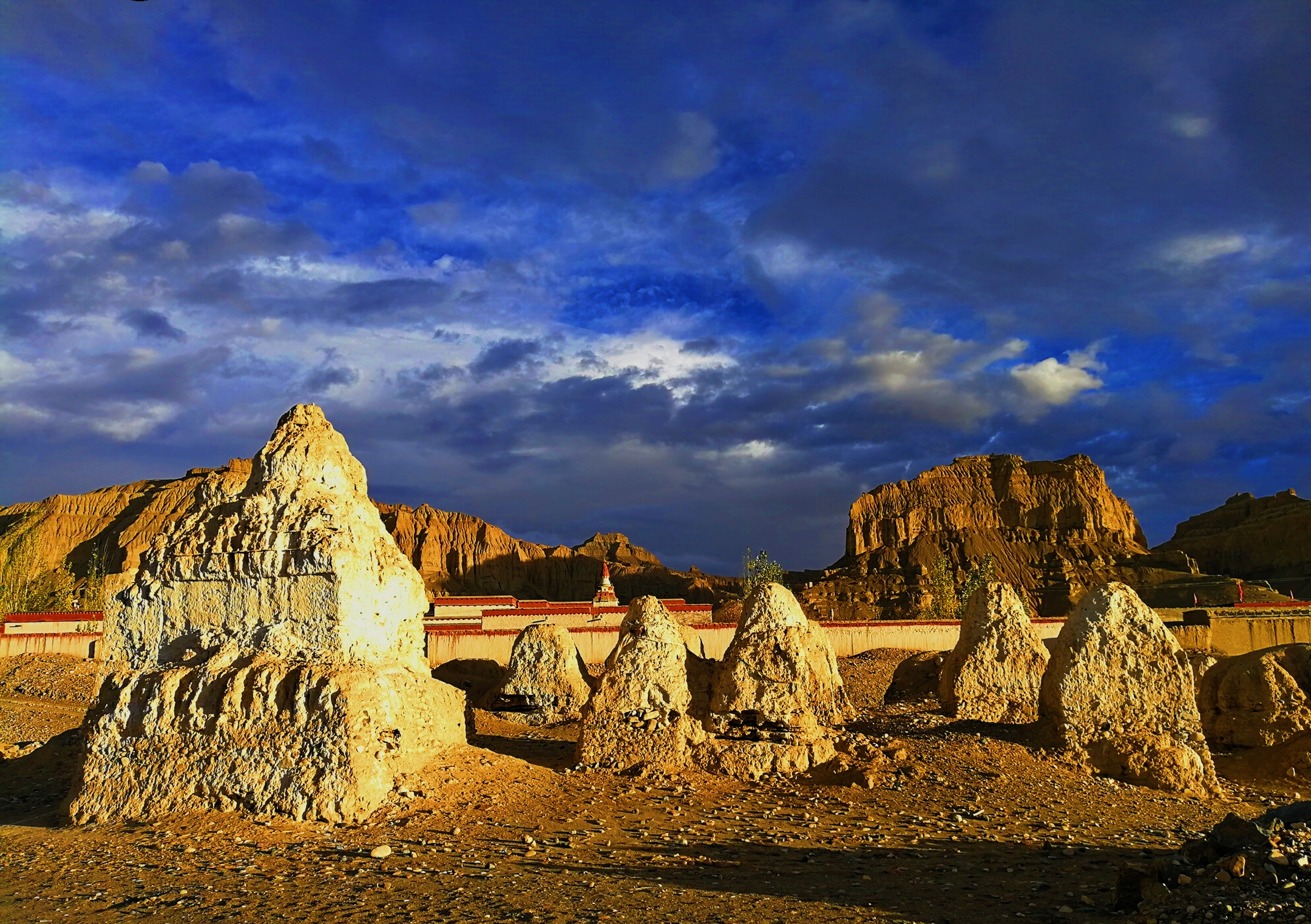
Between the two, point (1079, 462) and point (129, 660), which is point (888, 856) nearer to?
point (129, 660)

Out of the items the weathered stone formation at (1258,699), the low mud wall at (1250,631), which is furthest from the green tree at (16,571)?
the low mud wall at (1250,631)

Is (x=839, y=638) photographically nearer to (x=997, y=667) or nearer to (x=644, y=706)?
(x=997, y=667)

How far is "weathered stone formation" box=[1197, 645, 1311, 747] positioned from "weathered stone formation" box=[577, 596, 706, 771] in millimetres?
9449

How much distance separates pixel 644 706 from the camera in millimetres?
12711

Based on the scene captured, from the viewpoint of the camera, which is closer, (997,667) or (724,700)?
(724,700)

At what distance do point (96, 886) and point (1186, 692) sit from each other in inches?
536

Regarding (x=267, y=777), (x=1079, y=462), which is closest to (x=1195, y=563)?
(x=1079, y=462)

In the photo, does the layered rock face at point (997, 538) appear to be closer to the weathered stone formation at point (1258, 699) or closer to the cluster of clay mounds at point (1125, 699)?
the weathered stone formation at point (1258, 699)

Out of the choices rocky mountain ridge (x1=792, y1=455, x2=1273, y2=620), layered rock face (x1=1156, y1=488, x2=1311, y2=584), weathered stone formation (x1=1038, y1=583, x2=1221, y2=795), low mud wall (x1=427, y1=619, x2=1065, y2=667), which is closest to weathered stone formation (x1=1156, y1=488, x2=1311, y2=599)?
layered rock face (x1=1156, y1=488, x2=1311, y2=584)

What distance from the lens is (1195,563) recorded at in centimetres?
9150

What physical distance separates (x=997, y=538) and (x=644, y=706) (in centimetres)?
11146

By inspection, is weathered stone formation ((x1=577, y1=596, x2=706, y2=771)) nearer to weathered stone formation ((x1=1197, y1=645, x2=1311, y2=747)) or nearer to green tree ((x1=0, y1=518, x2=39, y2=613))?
weathered stone formation ((x1=1197, y1=645, x2=1311, y2=747))

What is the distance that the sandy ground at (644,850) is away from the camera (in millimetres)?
6859

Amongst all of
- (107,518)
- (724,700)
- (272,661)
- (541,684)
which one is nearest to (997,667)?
(724,700)
